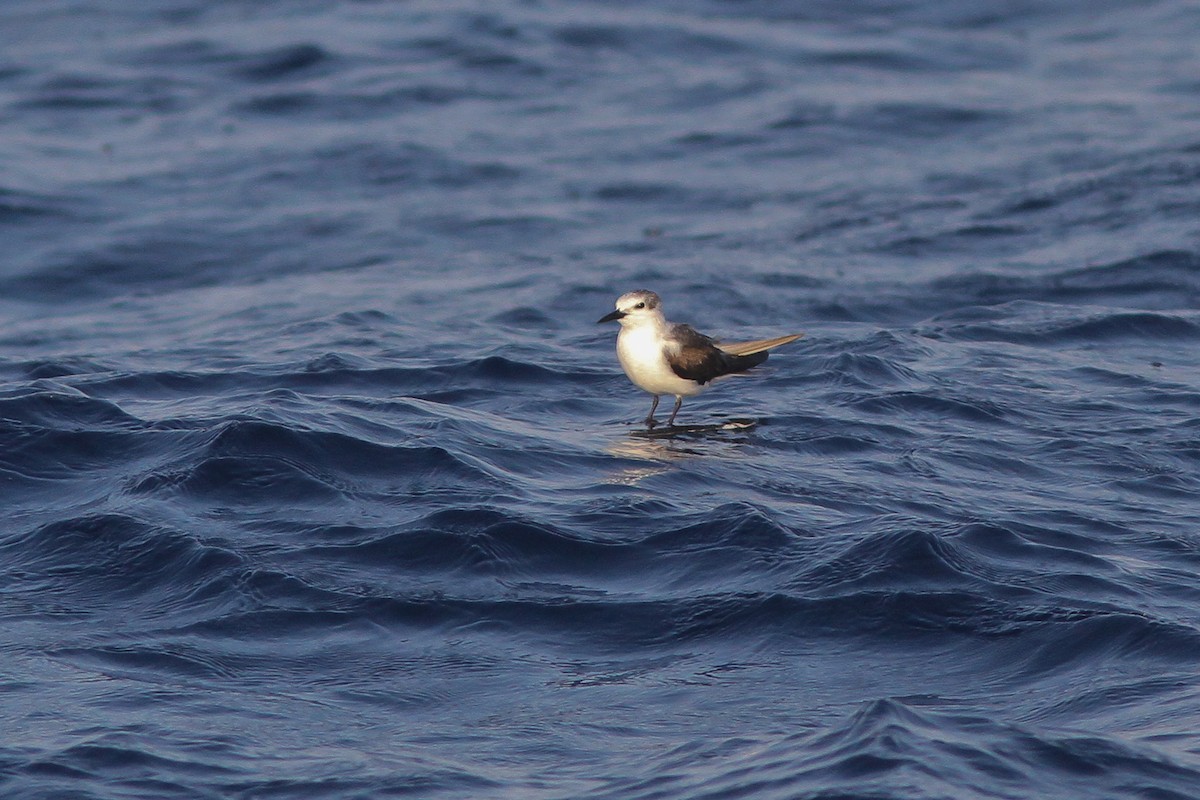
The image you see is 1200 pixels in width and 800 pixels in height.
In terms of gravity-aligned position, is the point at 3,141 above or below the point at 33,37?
below

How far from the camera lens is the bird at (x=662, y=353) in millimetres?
11211

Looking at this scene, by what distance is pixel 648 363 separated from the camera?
11.2m

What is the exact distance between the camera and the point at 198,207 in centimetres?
1986

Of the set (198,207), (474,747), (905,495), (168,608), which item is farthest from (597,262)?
(474,747)

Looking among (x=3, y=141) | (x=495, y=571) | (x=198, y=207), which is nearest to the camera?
(x=495, y=571)

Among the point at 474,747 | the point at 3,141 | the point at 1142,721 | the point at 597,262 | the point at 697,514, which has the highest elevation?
the point at 3,141

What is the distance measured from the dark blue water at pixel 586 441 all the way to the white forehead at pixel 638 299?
0.99 meters

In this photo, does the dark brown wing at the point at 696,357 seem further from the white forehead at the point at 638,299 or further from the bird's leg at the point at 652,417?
the bird's leg at the point at 652,417

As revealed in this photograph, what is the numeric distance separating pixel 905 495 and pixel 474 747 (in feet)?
12.9

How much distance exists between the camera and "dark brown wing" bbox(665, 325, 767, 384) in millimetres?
11219

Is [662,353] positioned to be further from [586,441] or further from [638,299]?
[586,441]

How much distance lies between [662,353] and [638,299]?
20.9 inches

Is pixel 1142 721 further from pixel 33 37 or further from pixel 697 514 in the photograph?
pixel 33 37

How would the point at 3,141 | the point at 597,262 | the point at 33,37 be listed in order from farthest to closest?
1. the point at 33,37
2. the point at 3,141
3. the point at 597,262
